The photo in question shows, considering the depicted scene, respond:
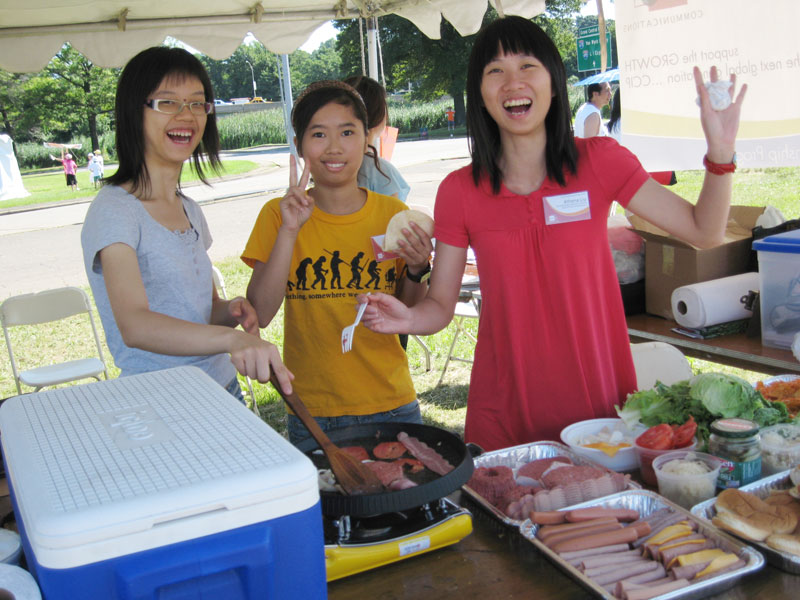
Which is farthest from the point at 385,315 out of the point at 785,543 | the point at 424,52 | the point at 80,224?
the point at 424,52

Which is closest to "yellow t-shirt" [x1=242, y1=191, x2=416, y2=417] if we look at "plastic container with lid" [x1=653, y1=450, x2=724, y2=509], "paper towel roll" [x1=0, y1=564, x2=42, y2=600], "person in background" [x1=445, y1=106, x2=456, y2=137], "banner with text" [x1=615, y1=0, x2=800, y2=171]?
"plastic container with lid" [x1=653, y1=450, x2=724, y2=509]

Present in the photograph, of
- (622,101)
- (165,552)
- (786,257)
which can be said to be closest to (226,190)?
(622,101)

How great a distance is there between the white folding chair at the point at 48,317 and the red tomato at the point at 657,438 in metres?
3.84

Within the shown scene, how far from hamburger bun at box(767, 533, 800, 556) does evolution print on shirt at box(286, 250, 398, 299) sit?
129 cm

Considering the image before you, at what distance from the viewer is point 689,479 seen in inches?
61.3

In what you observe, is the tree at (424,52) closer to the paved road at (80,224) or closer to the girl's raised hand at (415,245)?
the paved road at (80,224)

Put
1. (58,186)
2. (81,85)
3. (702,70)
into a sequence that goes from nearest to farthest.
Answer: (702,70) → (58,186) → (81,85)

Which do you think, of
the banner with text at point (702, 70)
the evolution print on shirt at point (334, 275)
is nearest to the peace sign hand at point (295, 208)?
the evolution print on shirt at point (334, 275)

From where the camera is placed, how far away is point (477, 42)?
204cm

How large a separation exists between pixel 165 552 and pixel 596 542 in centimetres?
85

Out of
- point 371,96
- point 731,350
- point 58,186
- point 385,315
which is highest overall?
point 58,186

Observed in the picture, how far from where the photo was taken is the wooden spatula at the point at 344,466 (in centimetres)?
143

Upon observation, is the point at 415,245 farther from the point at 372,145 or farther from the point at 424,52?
the point at 424,52

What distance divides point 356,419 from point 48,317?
3.55 metres
